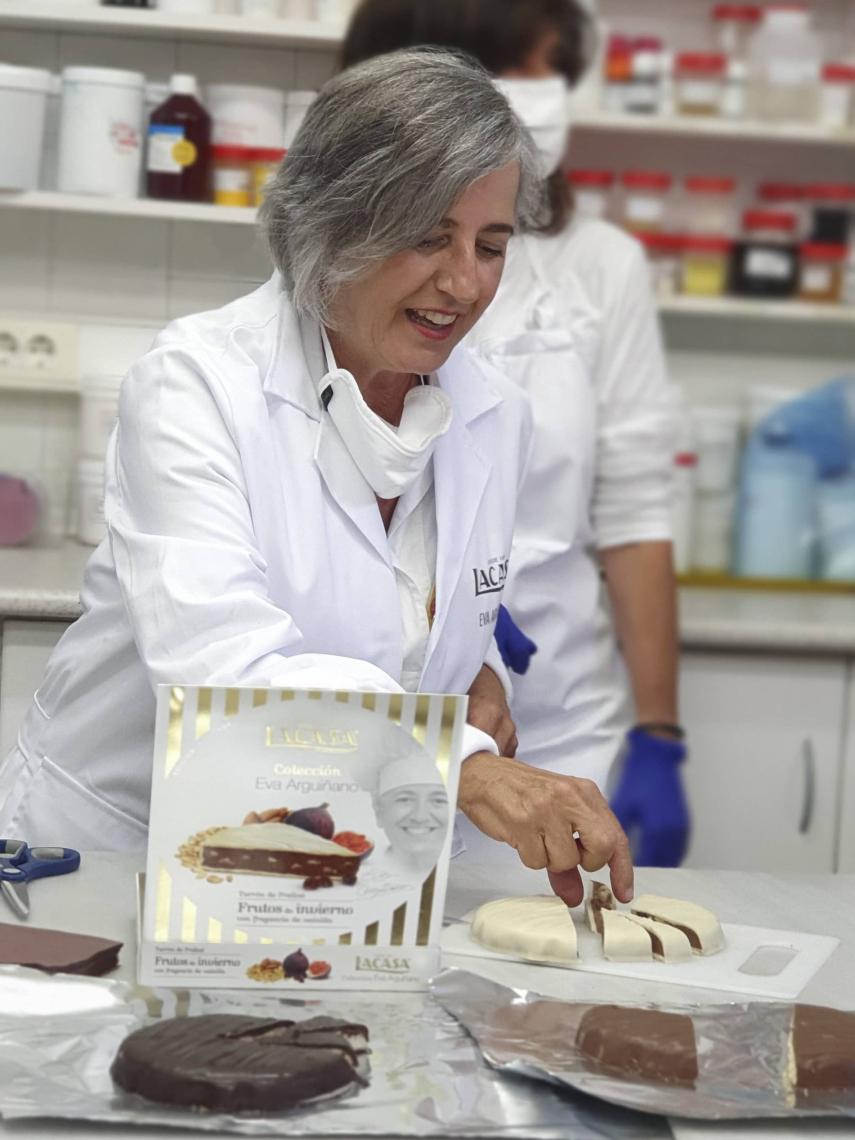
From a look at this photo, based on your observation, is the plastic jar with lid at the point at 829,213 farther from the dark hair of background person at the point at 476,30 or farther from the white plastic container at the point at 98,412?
the white plastic container at the point at 98,412

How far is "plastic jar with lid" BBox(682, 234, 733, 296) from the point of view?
3248 millimetres

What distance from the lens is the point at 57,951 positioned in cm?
116

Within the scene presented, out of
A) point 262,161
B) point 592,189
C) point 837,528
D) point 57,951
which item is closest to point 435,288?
point 57,951

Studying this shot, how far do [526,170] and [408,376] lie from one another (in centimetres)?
24

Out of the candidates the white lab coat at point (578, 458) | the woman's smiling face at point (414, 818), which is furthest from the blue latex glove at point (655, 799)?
the woman's smiling face at point (414, 818)

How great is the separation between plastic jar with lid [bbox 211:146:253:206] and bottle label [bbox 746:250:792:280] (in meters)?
1.17

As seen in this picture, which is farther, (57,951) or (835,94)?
(835,94)

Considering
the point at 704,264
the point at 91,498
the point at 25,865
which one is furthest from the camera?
the point at 704,264

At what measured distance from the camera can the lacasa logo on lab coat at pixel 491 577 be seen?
5.49 feet

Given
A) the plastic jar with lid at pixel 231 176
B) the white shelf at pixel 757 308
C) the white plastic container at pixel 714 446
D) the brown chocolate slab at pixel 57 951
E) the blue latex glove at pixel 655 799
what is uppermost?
the plastic jar with lid at pixel 231 176

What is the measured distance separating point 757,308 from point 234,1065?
2527mm

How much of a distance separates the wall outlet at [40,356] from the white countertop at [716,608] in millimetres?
269

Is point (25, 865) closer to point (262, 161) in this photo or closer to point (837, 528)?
point (262, 161)

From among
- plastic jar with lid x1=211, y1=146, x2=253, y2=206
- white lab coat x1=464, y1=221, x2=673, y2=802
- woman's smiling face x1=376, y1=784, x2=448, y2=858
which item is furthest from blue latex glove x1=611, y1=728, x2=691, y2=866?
woman's smiling face x1=376, y1=784, x2=448, y2=858
